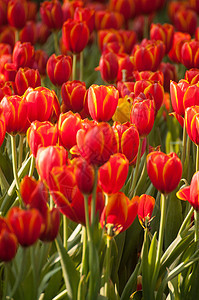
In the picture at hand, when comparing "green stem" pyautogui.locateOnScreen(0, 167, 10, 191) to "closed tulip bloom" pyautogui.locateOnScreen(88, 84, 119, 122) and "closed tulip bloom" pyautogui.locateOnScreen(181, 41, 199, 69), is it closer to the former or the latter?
"closed tulip bloom" pyautogui.locateOnScreen(88, 84, 119, 122)

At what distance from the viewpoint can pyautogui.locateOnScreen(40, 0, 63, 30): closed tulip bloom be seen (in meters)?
2.02

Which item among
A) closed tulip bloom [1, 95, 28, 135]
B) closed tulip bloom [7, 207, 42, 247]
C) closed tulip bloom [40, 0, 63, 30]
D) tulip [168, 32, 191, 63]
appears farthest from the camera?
closed tulip bloom [40, 0, 63, 30]

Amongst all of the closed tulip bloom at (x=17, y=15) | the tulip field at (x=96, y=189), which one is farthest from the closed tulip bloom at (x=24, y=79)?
the closed tulip bloom at (x=17, y=15)

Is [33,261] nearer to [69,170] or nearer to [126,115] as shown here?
[69,170]

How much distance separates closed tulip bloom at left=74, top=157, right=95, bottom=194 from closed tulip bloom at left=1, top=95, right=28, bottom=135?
36 cm

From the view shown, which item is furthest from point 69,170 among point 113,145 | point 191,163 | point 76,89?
point 191,163

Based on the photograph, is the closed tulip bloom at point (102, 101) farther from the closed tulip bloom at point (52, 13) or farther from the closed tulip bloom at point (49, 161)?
the closed tulip bloom at point (52, 13)

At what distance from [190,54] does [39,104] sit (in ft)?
2.20

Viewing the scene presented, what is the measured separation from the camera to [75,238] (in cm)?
99

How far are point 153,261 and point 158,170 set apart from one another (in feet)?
0.56

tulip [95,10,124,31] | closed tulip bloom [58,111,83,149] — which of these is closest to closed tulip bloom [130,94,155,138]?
closed tulip bloom [58,111,83,149]

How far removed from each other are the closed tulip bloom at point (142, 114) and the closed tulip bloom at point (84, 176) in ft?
1.24

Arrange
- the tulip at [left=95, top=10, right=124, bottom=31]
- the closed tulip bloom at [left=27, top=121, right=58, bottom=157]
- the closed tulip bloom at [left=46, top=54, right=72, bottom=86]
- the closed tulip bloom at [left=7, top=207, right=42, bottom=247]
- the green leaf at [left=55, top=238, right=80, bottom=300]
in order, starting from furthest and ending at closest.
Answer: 1. the tulip at [left=95, top=10, right=124, bottom=31]
2. the closed tulip bloom at [left=46, top=54, right=72, bottom=86]
3. the closed tulip bloom at [left=27, top=121, right=58, bottom=157]
4. the green leaf at [left=55, top=238, right=80, bottom=300]
5. the closed tulip bloom at [left=7, top=207, right=42, bottom=247]

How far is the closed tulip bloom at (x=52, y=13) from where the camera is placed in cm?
202
